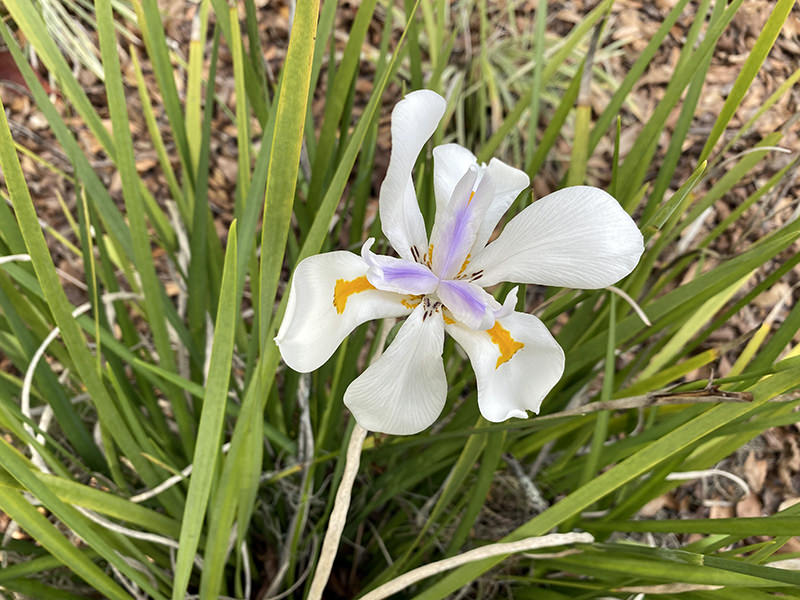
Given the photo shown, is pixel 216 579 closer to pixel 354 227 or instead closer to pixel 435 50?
pixel 354 227

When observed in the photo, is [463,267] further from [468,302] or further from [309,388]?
[309,388]

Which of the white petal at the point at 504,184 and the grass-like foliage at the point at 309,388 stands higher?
the white petal at the point at 504,184

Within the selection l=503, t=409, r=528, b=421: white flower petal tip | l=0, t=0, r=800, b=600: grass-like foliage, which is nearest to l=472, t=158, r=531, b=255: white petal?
l=0, t=0, r=800, b=600: grass-like foliage

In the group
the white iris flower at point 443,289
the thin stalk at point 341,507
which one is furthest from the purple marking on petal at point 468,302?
the thin stalk at point 341,507

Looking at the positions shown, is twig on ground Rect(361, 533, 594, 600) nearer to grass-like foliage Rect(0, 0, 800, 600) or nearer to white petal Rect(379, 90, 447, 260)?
grass-like foliage Rect(0, 0, 800, 600)

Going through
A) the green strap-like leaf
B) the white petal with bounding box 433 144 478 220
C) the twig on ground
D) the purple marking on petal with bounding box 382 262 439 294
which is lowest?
the twig on ground

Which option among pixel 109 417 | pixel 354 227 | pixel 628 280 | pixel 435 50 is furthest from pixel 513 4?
pixel 109 417

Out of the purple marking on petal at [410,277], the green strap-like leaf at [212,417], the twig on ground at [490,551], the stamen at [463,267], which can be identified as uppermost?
the purple marking on petal at [410,277]

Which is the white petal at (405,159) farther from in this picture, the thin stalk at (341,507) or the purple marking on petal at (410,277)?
the thin stalk at (341,507)
